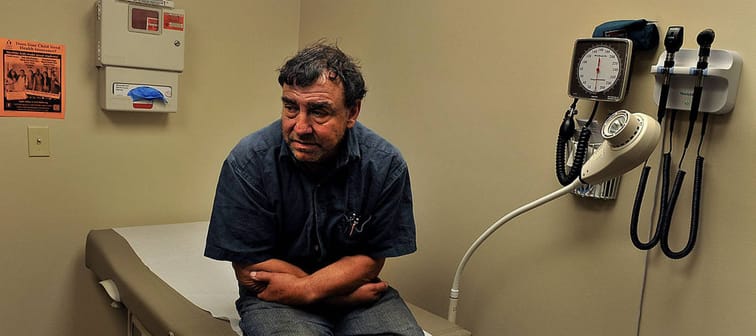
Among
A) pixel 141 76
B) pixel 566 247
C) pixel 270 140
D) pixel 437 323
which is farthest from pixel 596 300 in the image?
pixel 141 76

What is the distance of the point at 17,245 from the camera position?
1980 mm

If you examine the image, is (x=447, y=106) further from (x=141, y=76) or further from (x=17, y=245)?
(x=17, y=245)

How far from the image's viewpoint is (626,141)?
3.75 ft

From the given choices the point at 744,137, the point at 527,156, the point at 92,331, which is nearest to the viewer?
the point at 744,137

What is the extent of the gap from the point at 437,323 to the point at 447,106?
2.24ft

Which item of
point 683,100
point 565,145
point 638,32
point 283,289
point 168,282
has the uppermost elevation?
point 638,32

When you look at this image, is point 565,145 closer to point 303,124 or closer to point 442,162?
point 442,162

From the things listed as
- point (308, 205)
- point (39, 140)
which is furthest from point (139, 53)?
point (308, 205)

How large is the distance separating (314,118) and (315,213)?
0.76 ft

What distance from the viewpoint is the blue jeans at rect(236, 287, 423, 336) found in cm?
124

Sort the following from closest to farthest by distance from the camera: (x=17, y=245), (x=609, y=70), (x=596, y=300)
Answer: (x=609, y=70), (x=596, y=300), (x=17, y=245)

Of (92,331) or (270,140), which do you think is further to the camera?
(92,331)

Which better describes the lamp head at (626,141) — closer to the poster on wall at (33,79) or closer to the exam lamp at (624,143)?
the exam lamp at (624,143)

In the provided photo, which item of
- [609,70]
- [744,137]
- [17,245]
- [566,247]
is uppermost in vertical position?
[609,70]
